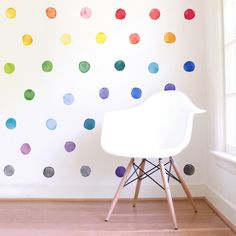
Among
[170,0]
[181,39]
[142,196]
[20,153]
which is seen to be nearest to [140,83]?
[181,39]

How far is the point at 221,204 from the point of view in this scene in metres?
1.78

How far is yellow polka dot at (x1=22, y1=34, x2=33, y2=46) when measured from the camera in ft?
7.14

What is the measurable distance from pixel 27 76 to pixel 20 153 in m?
0.55

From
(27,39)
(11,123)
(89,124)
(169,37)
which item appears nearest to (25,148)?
(11,123)

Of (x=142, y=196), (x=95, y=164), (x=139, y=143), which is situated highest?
(x=139, y=143)

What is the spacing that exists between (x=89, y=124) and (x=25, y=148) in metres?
0.48

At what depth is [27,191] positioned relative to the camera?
216cm

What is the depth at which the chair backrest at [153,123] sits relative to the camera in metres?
1.87

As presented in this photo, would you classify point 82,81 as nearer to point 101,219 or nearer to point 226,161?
point 101,219

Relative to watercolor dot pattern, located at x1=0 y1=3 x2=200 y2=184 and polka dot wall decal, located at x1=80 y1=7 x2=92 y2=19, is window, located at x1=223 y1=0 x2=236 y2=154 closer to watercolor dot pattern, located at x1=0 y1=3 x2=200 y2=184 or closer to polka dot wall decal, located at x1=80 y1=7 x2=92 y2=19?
watercolor dot pattern, located at x1=0 y1=3 x2=200 y2=184

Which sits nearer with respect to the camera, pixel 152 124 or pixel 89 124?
pixel 152 124

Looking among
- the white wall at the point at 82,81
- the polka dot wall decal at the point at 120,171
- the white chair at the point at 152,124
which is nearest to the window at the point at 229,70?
the white chair at the point at 152,124

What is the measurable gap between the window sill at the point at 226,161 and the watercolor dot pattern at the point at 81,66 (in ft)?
1.15

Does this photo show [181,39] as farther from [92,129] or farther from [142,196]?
[142,196]
